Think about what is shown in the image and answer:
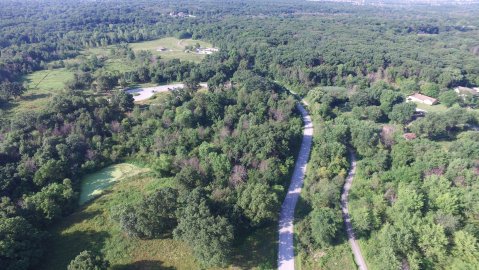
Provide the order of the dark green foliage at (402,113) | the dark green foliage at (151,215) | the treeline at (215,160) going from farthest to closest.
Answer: the dark green foliage at (402,113)
the dark green foliage at (151,215)
the treeline at (215,160)

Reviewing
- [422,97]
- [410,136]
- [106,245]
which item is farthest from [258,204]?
[422,97]

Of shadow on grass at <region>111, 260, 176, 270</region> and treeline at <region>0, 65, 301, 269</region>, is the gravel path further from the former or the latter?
shadow on grass at <region>111, 260, 176, 270</region>

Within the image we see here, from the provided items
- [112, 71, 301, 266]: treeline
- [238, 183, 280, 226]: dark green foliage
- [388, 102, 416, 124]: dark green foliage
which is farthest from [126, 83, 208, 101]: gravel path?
[238, 183, 280, 226]: dark green foliage

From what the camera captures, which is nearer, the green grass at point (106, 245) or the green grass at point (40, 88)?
the green grass at point (106, 245)

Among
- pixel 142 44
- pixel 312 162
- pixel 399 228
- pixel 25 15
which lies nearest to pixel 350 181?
pixel 312 162

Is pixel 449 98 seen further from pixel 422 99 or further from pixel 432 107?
pixel 422 99

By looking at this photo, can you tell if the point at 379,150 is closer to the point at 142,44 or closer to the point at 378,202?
the point at 378,202

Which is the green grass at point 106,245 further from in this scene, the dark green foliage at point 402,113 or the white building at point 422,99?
the white building at point 422,99

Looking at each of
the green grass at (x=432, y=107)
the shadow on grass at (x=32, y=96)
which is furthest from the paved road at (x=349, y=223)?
the shadow on grass at (x=32, y=96)
